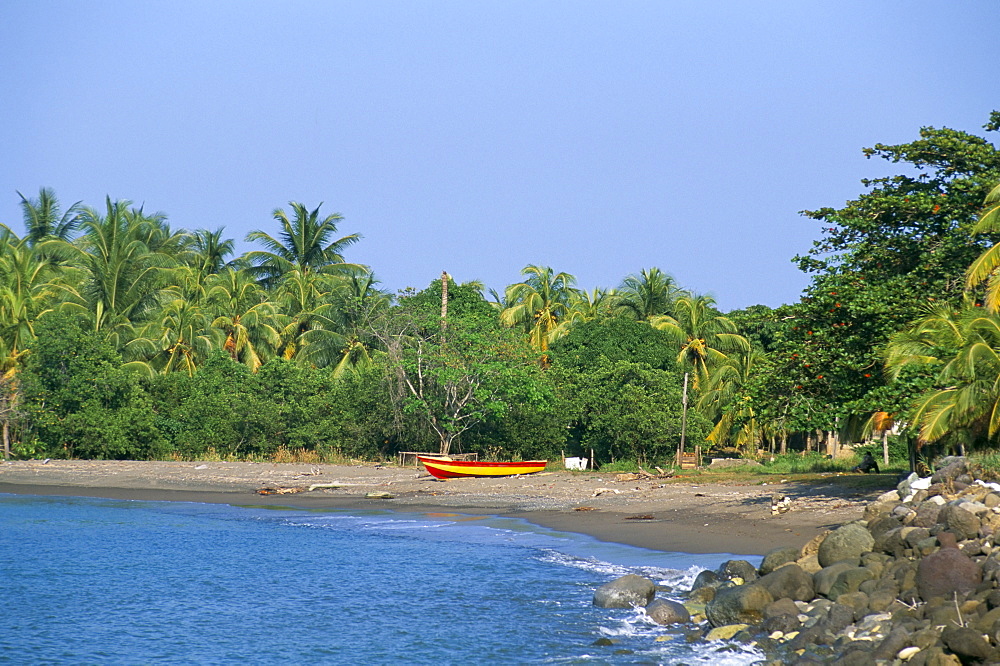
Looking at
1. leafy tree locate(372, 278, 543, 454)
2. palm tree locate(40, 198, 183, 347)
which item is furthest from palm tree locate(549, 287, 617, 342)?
palm tree locate(40, 198, 183, 347)

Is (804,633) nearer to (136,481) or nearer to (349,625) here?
(349,625)

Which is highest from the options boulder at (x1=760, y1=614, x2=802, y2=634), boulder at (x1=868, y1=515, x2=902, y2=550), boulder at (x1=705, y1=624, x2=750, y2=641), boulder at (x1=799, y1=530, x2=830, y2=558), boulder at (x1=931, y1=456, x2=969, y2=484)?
boulder at (x1=931, y1=456, x2=969, y2=484)

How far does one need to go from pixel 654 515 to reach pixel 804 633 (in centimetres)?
997

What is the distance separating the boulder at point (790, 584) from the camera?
12.0 m

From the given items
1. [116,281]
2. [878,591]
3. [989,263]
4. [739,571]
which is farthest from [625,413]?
[116,281]

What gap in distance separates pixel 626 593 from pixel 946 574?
444 centimetres

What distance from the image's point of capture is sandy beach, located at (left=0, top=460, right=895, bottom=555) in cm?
1800

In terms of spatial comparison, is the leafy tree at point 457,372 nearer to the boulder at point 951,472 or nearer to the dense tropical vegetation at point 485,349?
the dense tropical vegetation at point 485,349

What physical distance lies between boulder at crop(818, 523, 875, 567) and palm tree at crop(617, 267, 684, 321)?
103 ft

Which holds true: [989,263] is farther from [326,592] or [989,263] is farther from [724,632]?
[326,592]

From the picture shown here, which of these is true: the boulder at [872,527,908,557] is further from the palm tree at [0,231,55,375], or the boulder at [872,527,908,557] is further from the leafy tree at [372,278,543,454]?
the palm tree at [0,231,55,375]

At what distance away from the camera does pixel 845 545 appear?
12508 mm

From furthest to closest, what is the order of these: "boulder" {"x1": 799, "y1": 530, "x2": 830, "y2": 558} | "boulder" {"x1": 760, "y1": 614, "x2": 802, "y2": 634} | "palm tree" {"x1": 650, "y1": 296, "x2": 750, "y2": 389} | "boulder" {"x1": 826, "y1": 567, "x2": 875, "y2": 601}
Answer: "palm tree" {"x1": 650, "y1": 296, "x2": 750, "y2": 389}, "boulder" {"x1": 799, "y1": 530, "x2": 830, "y2": 558}, "boulder" {"x1": 826, "y1": 567, "x2": 875, "y2": 601}, "boulder" {"x1": 760, "y1": 614, "x2": 802, "y2": 634}

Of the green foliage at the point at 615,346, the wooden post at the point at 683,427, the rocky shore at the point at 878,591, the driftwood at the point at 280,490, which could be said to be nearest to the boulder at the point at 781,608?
the rocky shore at the point at 878,591
